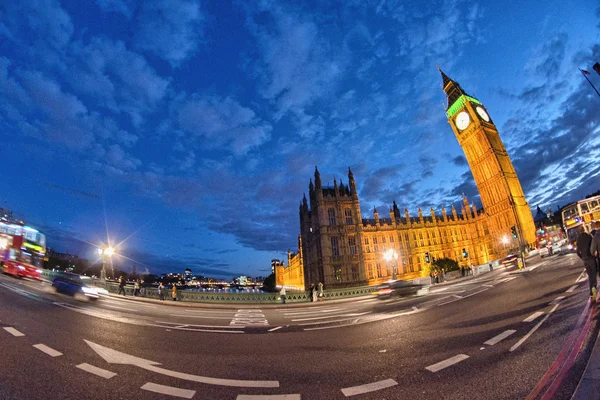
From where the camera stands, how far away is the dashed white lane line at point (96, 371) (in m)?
4.27

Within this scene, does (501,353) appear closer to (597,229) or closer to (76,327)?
(597,229)

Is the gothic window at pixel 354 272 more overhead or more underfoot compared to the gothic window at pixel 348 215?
more underfoot

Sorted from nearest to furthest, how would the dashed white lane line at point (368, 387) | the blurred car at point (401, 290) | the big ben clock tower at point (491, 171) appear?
the dashed white lane line at point (368, 387)
the blurred car at point (401, 290)
the big ben clock tower at point (491, 171)

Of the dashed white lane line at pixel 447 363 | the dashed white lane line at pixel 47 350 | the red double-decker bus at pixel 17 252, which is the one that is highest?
the red double-decker bus at pixel 17 252

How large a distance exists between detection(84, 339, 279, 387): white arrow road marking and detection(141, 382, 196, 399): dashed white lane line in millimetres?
399

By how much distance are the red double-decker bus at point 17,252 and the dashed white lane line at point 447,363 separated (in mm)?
31835

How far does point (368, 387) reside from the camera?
12.3ft

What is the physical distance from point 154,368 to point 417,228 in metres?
75.8

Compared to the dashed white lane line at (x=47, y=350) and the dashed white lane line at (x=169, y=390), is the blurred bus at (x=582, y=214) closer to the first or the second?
the dashed white lane line at (x=169, y=390)

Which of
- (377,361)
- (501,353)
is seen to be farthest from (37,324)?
(501,353)

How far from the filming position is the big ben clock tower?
229 ft

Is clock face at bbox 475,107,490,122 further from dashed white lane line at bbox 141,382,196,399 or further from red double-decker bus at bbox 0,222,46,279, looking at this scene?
red double-decker bus at bbox 0,222,46,279

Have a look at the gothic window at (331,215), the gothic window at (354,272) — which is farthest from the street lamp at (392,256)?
the gothic window at (331,215)

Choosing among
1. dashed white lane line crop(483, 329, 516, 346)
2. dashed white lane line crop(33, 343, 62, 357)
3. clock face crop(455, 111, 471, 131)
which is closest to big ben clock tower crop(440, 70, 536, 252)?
clock face crop(455, 111, 471, 131)
